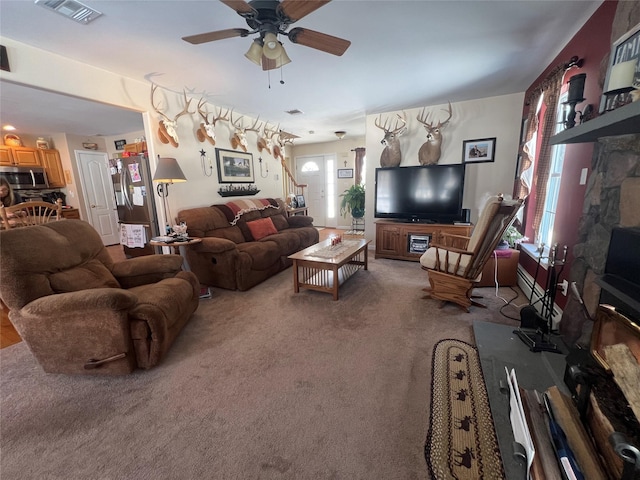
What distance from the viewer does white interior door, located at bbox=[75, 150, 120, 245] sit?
538cm

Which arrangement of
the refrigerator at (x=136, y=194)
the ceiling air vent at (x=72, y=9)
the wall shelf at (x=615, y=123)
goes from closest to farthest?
the wall shelf at (x=615, y=123), the ceiling air vent at (x=72, y=9), the refrigerator at (x=136, y=194)

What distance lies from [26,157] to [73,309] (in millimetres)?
5630

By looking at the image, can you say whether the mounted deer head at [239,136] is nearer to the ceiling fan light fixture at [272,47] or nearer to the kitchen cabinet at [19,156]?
the ceiling fan light fixture at [272,47]

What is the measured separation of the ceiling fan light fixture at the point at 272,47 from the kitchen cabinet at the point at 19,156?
6001 mm

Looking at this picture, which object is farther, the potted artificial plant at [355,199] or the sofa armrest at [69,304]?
the potted artificial plant at [355,199]

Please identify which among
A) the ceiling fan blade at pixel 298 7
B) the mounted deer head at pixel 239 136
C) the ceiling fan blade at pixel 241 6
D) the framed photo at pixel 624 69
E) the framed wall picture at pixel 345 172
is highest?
the ceiling fan blade at pixel 241 6

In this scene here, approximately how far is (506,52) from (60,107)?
5462 millimetres

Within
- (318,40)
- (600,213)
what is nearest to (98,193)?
(318,40)

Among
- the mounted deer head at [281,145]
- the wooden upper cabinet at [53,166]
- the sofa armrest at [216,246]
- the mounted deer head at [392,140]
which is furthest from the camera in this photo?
the mounted deer head at [281,145]

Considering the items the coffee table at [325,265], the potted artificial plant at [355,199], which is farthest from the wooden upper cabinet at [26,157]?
the potted artificial plant at [355,199]

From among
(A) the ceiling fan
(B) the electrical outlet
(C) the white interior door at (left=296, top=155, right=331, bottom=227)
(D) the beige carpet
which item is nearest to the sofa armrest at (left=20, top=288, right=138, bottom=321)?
(D) the beige carpet

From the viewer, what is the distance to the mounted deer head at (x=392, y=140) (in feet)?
13.9

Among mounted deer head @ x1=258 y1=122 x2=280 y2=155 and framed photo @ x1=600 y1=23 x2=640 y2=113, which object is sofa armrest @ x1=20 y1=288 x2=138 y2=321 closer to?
framed photo @ x1=600 y1=23 x2=640 y2=113

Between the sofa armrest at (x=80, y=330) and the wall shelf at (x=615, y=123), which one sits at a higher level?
the wall shelf at (x=615, y=123)
